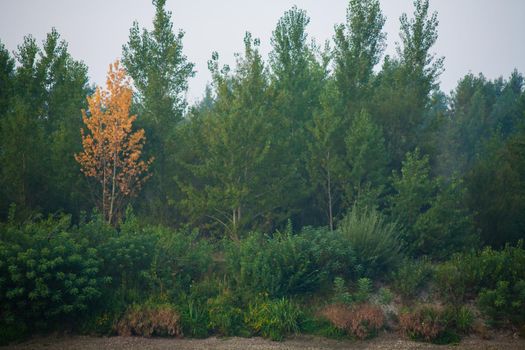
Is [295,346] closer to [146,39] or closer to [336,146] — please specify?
[336,146]

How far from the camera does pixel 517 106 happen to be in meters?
49.0

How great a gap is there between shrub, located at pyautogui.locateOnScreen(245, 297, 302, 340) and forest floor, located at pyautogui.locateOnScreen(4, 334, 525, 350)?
0.32m

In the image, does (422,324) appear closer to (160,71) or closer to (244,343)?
(244,343)

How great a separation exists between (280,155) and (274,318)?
30.5 ft

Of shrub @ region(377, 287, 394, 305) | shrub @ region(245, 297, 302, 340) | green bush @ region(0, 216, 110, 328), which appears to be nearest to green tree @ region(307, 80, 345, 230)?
shrub @ region(377, 287, 394, 305)

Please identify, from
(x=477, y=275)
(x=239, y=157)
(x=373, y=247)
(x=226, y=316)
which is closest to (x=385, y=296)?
(x=373, y=247)

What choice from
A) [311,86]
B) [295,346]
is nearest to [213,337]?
[295,346]

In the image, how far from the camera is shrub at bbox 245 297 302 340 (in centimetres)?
1277

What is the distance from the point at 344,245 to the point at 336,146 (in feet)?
23.9

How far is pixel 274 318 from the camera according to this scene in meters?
12.9

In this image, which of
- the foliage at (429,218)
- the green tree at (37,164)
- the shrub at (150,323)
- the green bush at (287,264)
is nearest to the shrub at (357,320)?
the green bush at (287,264)

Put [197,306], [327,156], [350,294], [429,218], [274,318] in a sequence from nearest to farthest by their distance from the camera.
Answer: [274,318], [197,306], [350,294], [429,218], [327,156]

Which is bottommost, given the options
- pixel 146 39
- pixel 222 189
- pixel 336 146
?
pixel 222 189

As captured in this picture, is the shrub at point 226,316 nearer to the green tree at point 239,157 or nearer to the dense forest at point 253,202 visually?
the dense forest at point 253,202
